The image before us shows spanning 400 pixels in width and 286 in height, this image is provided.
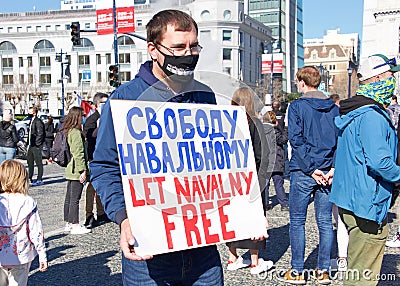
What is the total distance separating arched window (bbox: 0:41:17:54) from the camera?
78.2 meters

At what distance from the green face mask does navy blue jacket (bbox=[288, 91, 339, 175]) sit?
3.42 ft

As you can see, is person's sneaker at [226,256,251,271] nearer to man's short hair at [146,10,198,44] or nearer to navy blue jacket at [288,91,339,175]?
navy blue jacket at [288,91,339,175]

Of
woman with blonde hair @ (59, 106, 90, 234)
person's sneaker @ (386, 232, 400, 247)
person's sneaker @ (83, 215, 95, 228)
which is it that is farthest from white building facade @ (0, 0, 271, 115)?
person's sneaker @ (386, 232, 400, 247)

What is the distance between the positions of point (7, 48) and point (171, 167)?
84.6 m

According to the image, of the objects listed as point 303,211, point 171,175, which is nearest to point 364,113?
point 303,211

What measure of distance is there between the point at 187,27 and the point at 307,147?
9.19 feet

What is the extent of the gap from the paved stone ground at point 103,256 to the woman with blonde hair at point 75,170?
0.72 ft

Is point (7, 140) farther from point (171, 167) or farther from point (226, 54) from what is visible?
point (171, 167)

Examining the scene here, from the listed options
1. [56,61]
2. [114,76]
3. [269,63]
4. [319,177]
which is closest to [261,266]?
[319,177]

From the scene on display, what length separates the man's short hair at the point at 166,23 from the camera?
2254mm

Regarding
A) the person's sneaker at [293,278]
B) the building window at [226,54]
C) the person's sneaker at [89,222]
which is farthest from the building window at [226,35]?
the person's sneaker at [89,222]

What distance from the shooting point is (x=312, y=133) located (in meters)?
4.73

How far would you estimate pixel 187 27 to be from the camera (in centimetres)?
227

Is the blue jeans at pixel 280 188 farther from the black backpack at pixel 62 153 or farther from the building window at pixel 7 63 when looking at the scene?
the building window at pixel 7 63
